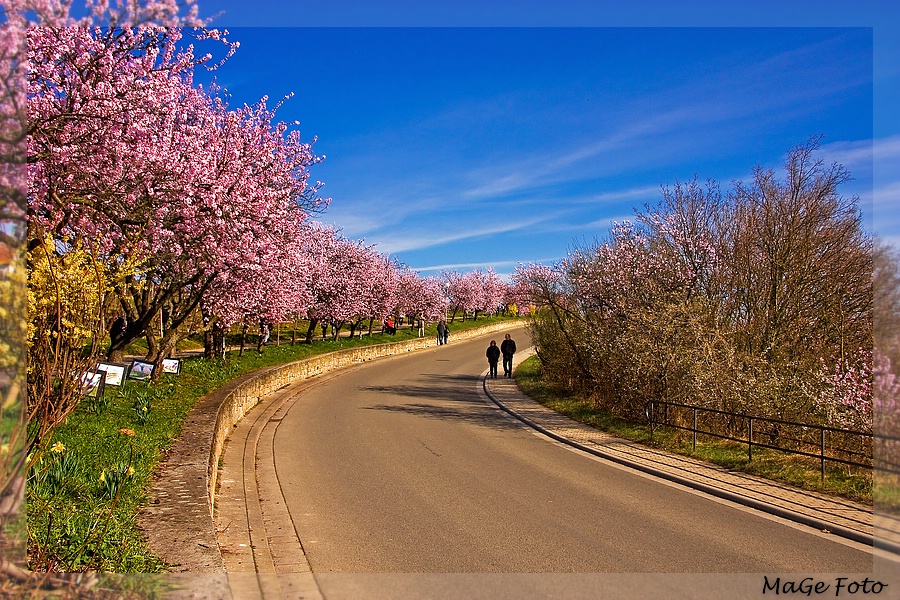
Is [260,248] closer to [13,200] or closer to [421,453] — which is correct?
[421,453]

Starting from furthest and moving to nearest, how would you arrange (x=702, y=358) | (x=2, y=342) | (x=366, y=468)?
(x=702, y=358), (x=366, y=468), (x=2, y=342)

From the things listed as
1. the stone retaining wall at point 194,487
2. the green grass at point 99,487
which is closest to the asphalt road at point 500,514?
the stone retaining wall at point 194,487

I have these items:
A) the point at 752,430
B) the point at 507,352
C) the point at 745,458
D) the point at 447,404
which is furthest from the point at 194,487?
the point at 507,352

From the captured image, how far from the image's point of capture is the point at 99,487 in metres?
6.69

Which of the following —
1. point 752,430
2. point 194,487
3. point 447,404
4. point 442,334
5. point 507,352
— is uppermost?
point 442,334

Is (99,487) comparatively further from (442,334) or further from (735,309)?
(442,334)

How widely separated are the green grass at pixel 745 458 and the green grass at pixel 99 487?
272 inches

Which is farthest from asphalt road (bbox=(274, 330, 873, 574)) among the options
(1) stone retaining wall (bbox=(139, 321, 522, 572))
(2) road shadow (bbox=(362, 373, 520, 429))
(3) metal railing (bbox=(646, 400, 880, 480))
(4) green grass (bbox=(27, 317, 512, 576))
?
(3) metal railing (bbox=(646, 400, 880, 480))

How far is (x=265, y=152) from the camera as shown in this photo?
636 inches

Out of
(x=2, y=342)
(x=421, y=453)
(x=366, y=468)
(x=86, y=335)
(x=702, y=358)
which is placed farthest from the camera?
(x=702, y=358)

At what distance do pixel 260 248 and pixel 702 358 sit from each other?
33.5 ft

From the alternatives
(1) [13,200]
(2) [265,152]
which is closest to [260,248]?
(2) [265,152]

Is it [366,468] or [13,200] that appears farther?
[366,468]

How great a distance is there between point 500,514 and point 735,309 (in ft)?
42.6
